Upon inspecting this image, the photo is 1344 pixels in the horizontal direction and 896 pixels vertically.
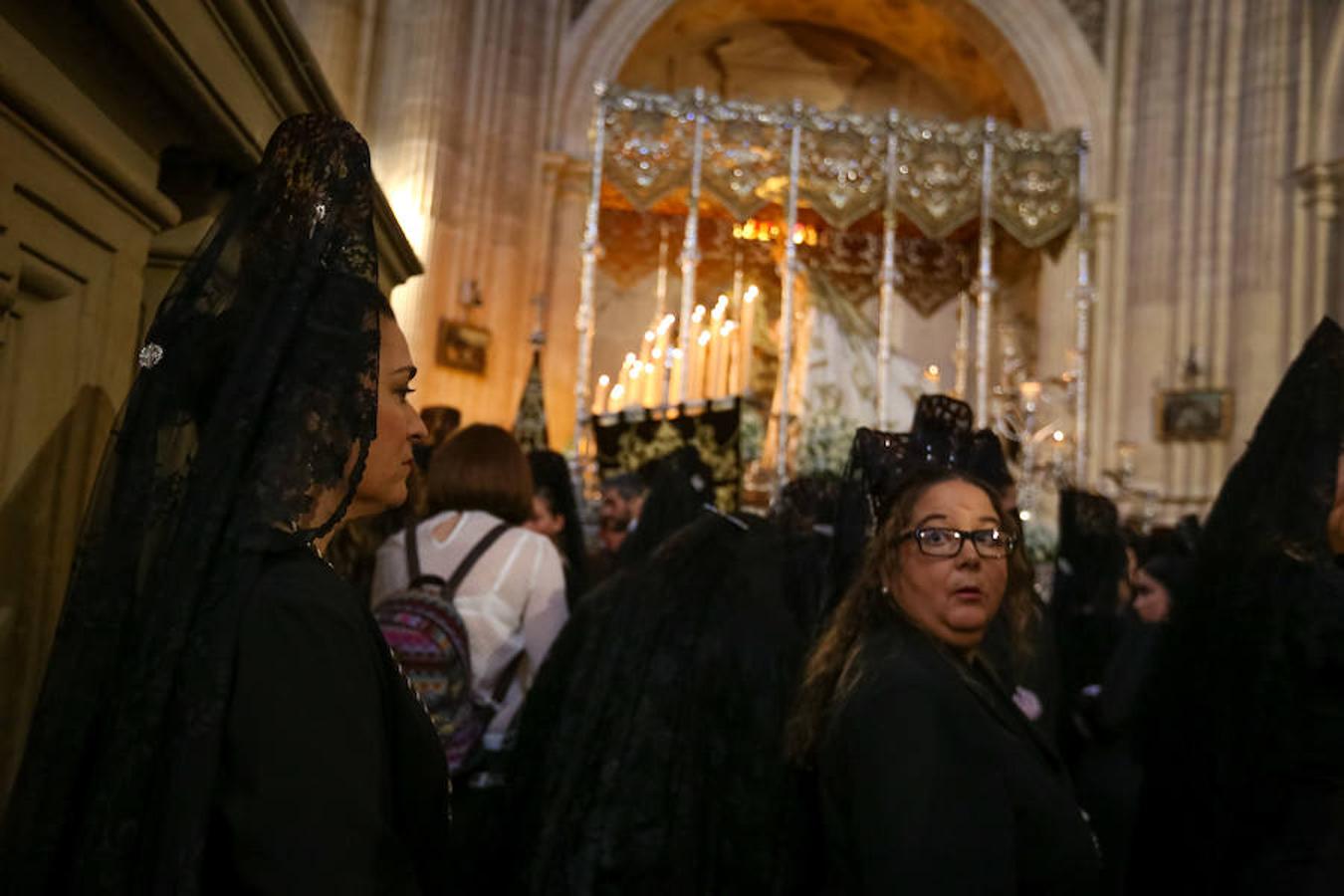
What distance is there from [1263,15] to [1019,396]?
454cm

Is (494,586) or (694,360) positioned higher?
(694,360)

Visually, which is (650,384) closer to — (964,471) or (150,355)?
(964,471)

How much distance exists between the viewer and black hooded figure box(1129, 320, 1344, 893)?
2.31 meters

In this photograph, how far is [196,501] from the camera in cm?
123

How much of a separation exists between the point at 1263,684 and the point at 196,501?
2.06 meters

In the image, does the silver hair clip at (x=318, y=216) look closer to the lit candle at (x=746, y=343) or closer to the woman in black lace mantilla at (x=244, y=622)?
the woman in black lace mantilla at (x=244, y=622)

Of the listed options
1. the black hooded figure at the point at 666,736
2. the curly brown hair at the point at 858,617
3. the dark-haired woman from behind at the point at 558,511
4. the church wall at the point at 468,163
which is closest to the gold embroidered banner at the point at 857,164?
the church wall at the point at 468,163

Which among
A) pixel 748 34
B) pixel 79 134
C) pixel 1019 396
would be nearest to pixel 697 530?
pixel 79 134

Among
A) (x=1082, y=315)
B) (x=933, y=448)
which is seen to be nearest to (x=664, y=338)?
(x=1082, y=315)

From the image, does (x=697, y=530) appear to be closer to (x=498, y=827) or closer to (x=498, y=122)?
(x=498, y=827)

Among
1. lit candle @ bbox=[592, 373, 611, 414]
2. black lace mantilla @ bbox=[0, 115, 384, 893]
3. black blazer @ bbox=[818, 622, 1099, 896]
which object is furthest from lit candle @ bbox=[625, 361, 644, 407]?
black lace mantilla @ bbox=[0, 115, 384, 893]

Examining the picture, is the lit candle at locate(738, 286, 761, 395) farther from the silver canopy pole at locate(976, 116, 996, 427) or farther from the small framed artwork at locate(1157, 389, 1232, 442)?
the small framed artwork at locate(1157, 389, 1232, 442)

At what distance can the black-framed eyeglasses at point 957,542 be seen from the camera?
6.58 ft

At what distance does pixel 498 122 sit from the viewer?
11961 mm
